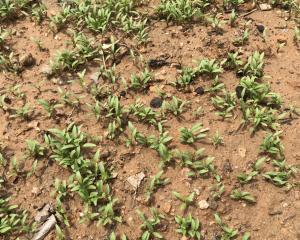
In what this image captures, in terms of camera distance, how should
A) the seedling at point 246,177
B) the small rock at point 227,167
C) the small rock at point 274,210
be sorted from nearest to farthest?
1. the small rock at point 274,210
2. the seedling at point 246,177
3. the small rock at point 227,167

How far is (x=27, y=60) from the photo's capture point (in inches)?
213

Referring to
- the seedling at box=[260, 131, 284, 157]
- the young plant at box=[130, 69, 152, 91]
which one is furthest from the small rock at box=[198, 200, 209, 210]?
the young plant at box=[130, 69, 152, 91]

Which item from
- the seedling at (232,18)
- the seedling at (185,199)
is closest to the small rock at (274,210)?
the seedling at (185,199)

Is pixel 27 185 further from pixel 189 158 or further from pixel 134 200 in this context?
pixel 189 158

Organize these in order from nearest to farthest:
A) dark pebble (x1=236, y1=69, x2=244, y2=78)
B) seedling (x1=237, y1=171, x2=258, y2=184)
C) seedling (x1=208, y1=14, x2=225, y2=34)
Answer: seedling (x1=237, y1=171, x2=258, y2=184) → dark pebble (x1=236, y1=69, x2=244, y2=78) → seedling (x1=208, y1=14, x2=225, y2=34)

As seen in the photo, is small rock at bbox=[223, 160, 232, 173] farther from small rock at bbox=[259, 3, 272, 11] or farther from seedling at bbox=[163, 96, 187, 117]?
small rock at bbox=[259, 3, 272, 11]

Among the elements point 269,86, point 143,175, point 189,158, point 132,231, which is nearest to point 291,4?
point 269,86

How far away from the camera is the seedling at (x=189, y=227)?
4.04 metres

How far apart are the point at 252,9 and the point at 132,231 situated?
350 centimetres

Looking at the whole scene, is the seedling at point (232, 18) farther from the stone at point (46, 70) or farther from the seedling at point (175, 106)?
the stone at point (46, 70)

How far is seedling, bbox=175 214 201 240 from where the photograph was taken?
4.04 metres

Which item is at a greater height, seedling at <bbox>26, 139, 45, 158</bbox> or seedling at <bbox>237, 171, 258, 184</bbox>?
seedling at <bbox>26, 139, 45, 158</bbox>

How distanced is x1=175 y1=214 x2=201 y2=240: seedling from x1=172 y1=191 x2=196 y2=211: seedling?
11cm

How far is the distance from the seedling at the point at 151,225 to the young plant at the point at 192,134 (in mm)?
863
